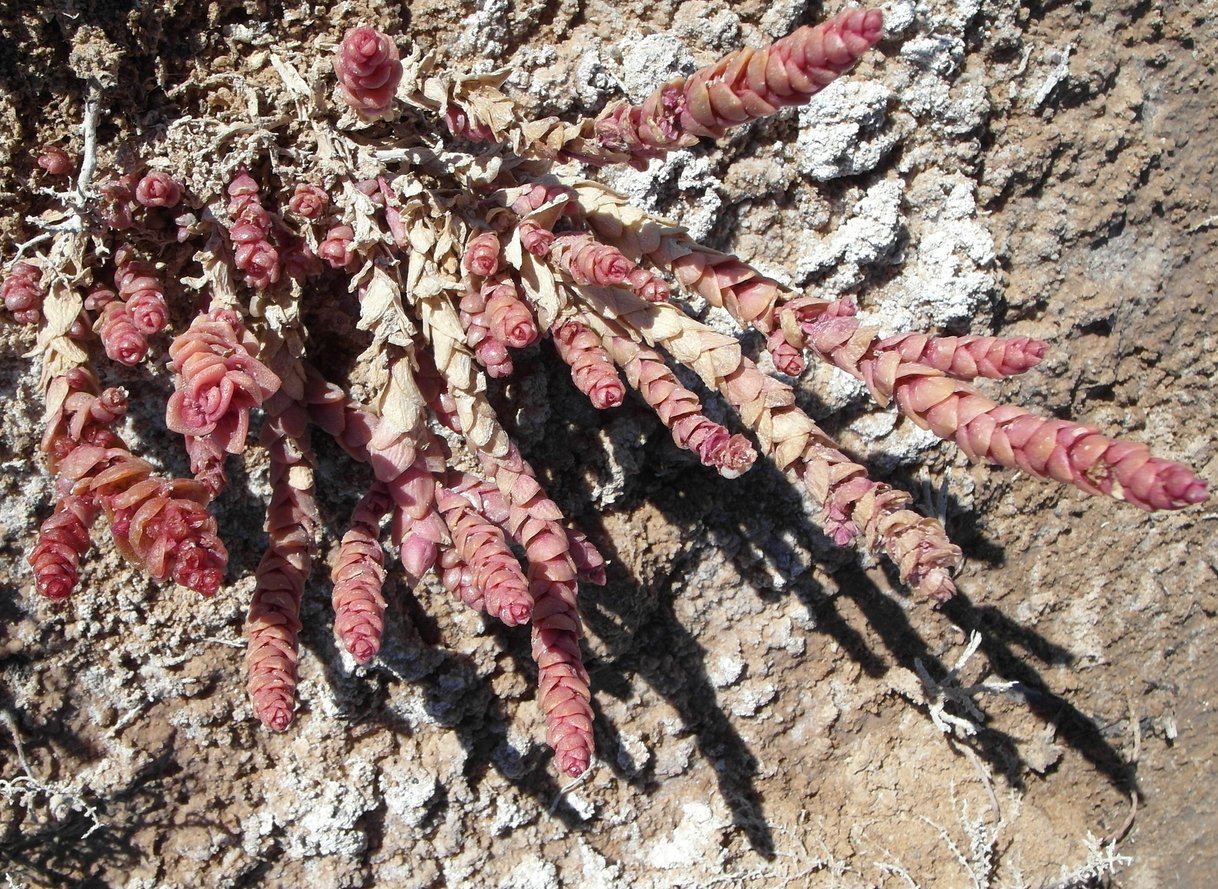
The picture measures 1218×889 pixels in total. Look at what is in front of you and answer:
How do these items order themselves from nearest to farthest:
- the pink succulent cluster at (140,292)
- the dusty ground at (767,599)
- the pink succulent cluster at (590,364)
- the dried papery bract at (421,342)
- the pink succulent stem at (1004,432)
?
the pink succulent stem at (1004,432) → the dried papery bract at (421,342) → the pink succulent cluster at (590,364) → the pink succulent cluster at (140,292) → the dusty ground at (767,599)

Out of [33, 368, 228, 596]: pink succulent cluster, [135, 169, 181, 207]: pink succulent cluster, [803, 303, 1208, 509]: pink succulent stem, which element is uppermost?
[135, 169, 181, 207]: pink succulent cluster

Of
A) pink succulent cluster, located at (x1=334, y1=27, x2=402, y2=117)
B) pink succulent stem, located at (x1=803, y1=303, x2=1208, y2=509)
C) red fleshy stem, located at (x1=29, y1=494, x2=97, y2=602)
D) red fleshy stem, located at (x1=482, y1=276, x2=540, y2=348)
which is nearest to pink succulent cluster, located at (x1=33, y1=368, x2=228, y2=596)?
red fleshy stem, located at (x1=29, y1=494, x2=97, y2=602)

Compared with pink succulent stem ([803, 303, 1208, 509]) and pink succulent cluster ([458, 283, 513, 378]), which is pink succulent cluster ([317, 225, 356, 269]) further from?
pink succulent stem ([803, 303, 1208, 509])

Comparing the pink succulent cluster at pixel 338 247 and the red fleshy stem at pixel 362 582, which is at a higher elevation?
the pink succulent cluster at pixel 338 247

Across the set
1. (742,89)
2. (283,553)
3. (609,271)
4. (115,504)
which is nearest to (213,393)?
(115,504)

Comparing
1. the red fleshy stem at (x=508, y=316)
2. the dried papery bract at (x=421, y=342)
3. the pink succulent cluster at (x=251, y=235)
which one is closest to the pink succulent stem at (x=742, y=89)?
the dried papery bract at (x=421, y=342)

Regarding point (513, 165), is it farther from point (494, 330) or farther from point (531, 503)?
point (531, 503)

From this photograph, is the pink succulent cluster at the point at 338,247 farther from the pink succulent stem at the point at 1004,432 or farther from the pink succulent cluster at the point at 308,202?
the pink succulent stem at the point at 1004,432
